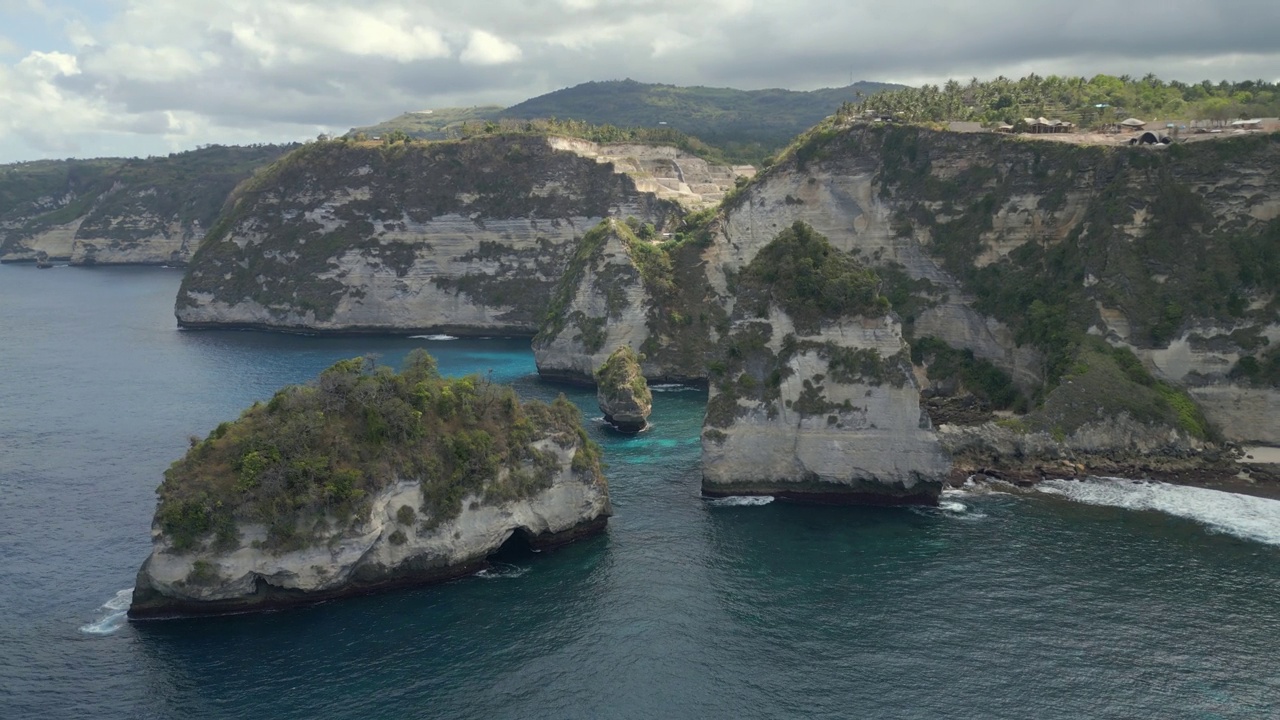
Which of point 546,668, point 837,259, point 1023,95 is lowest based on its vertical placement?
point 546,668

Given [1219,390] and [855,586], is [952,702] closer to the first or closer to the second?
[855,586]

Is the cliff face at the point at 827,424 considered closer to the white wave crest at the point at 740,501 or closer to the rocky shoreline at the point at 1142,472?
the white wave crest at the point at 740,501

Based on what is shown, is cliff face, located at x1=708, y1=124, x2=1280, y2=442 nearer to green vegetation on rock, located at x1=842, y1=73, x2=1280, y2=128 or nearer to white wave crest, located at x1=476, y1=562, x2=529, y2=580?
green vegetation on rock, located at x1=842, y1=73, x2=1280, y2=128

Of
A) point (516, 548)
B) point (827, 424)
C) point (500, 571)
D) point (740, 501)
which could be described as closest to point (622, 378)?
point (740, 501)

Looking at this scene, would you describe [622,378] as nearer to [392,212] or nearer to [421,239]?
[421,239]

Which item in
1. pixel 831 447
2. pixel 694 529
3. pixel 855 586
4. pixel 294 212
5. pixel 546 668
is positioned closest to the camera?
pixel 546 668

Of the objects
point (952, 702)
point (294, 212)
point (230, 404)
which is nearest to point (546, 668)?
point (952, 702)
